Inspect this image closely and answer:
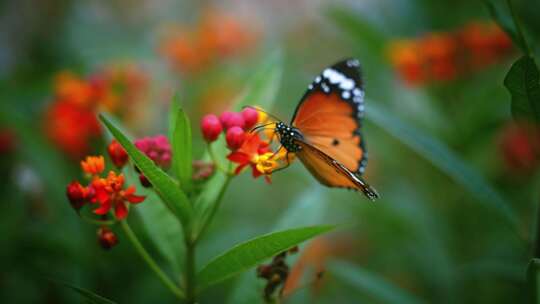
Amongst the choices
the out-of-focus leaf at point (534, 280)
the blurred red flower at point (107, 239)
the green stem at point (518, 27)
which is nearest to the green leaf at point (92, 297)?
the blurred red flower at point (107, 239)

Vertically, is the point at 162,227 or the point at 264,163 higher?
the point at 264,163

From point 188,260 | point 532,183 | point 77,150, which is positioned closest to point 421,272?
point 532,183

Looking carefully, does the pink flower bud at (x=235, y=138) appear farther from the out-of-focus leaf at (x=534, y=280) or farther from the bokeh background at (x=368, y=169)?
the out-of-focus leaf at (x=534, y=280)

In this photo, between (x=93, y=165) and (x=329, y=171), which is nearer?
(x=93, y=165)

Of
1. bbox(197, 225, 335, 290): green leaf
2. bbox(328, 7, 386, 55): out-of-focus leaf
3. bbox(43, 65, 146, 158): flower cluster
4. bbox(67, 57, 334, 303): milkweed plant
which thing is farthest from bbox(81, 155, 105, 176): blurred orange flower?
A: bbox(328, 7, 386, 55): out-of-focus leaf

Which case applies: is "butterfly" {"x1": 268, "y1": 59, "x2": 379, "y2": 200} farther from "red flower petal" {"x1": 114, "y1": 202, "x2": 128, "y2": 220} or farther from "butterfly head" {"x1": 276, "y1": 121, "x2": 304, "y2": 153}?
"red flower petal" {"x1": 114, "y1": 202, "x2": 128, "y2": 220}

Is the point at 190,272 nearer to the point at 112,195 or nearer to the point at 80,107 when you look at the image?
the point at 112,195

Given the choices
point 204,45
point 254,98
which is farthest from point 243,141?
point 204,45
